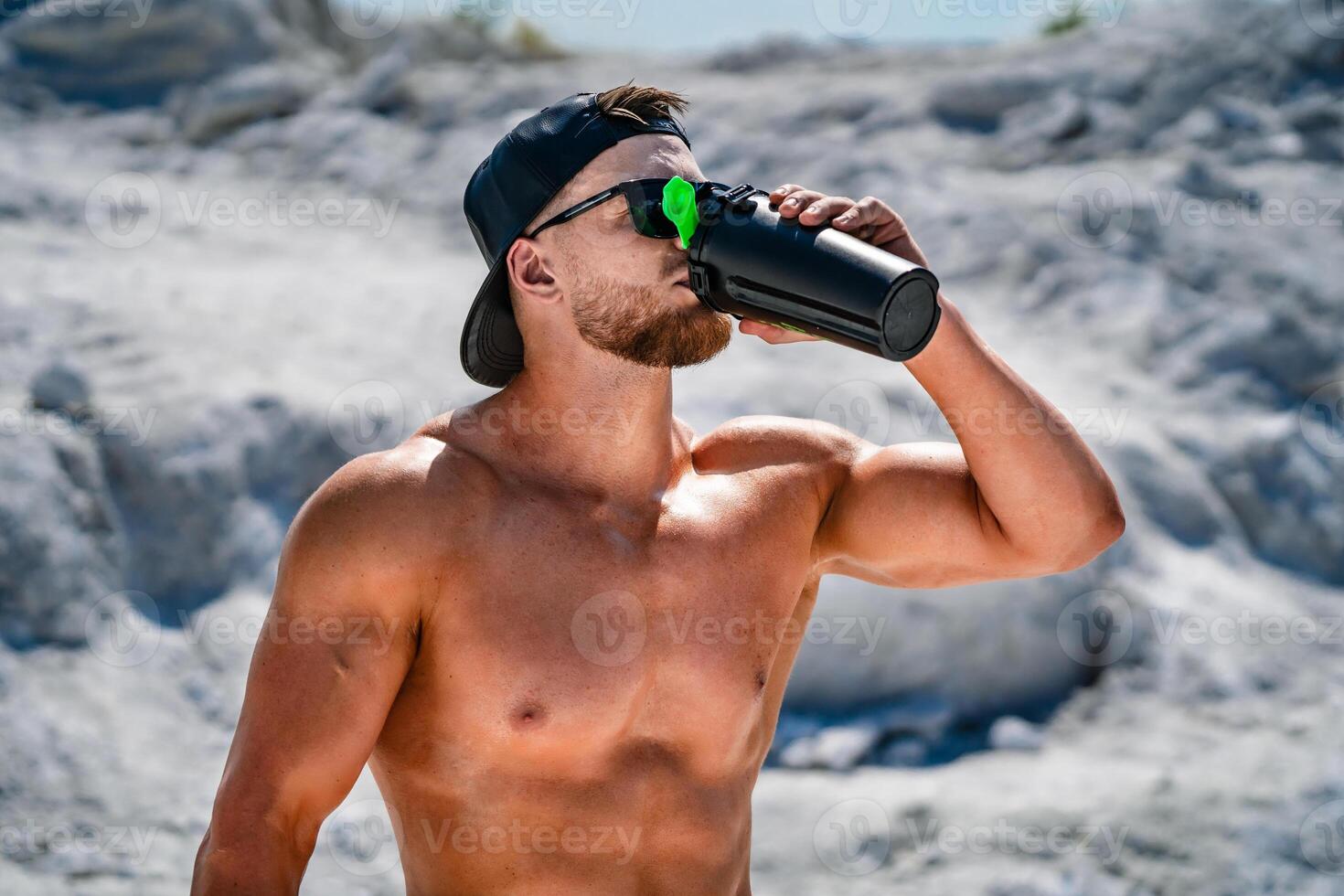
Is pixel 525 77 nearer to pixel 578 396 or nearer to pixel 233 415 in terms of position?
pixel 233 415

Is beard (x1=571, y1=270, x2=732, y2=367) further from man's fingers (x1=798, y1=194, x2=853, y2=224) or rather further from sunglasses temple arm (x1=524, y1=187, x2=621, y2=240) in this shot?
man's fingers (x1=798, y1=194, x2=853, y2=224)

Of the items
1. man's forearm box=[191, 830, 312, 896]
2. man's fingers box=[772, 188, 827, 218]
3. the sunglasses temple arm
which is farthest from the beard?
man's forearm box=[191, 830, 312, 896]

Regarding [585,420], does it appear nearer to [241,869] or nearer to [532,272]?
[532,272]

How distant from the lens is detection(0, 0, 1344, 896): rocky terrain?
407cm

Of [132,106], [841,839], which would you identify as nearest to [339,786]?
[841,839]

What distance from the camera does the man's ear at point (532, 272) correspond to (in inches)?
90.6

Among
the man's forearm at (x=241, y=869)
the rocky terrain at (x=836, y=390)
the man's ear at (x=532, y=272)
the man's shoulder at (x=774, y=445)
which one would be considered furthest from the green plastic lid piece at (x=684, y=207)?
the rocky terrain at (x=836, y=390)

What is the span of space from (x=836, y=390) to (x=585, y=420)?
9.26ft

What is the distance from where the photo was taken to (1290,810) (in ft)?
13.5

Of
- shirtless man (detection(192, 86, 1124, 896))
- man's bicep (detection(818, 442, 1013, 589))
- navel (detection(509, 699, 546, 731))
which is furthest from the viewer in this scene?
man's bicep (detection(818, 442, 1013, 589))

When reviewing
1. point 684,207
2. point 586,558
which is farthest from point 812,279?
point 586,558

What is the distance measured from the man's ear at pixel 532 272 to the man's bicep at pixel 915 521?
0.65 meters

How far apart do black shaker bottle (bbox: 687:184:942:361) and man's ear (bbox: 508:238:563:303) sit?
34 cm

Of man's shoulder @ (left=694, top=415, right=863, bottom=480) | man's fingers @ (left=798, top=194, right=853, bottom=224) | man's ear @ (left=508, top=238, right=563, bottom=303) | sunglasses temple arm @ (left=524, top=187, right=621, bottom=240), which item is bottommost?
man's shoulder @ (left=694, top=415, right=863, bottom=480)
